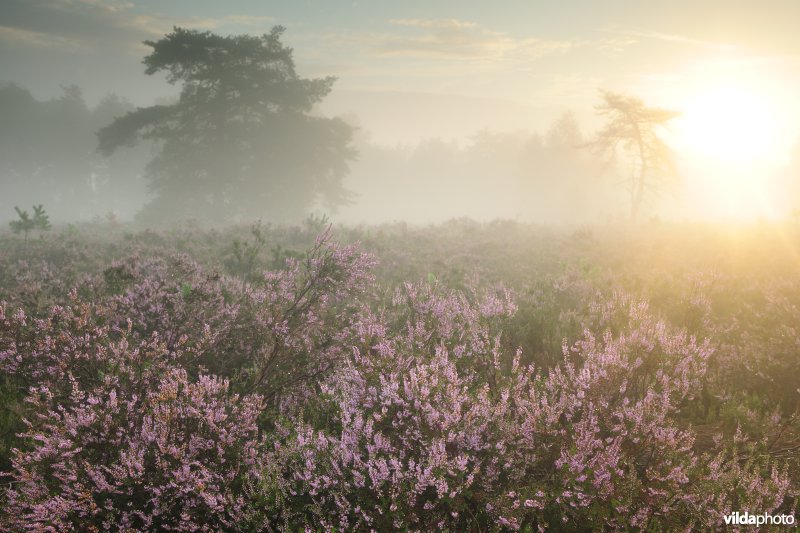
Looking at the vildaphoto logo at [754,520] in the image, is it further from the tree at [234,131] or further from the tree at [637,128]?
the tree at [637,128]

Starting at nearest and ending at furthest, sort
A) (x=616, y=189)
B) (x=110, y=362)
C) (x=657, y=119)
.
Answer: (x=110, y=362) < (x=657, y=119) < (x=616, y=189)

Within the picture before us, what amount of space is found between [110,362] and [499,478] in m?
3.39

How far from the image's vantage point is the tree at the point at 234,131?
2303cm

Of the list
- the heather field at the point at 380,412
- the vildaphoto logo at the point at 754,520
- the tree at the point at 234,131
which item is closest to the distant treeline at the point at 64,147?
the tree at the point at 234,131

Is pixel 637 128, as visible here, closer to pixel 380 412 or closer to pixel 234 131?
pixel 234 131

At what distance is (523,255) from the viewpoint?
1366cm

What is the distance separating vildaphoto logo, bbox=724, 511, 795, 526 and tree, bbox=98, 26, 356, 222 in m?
26.3

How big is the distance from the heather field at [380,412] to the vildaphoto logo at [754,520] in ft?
0.19

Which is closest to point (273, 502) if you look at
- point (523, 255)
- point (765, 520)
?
point (765, 520)

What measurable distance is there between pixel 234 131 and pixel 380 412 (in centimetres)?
2577

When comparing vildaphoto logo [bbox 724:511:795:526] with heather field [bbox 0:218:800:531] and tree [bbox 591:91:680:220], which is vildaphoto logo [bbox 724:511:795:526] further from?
tree [bbox 591:91:680:220]

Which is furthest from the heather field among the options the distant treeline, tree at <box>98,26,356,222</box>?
the distant treeline

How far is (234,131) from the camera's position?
25297 mm

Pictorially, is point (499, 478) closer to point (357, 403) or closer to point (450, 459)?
point (450, 459)
